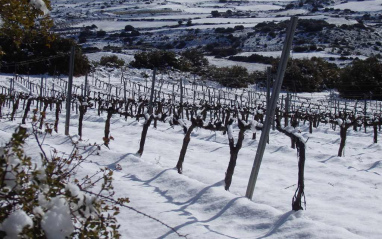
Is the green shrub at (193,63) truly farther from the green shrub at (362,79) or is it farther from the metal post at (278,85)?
the metal post at (278,85)

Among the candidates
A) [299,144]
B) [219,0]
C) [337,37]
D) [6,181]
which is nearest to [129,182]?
[299,144]

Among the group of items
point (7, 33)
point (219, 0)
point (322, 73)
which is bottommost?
point (322, 73)

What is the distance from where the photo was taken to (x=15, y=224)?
1874 millimetres

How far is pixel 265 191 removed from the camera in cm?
701

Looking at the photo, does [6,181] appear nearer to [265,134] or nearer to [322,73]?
[265,134]

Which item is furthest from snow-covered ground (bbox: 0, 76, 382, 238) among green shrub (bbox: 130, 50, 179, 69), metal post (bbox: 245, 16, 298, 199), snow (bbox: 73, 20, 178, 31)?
snow (bbox: 73, 20, 178, 31)

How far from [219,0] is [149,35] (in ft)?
200

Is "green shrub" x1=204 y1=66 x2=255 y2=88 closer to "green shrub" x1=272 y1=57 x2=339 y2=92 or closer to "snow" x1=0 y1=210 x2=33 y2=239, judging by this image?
"green shrub" x1=272 y1=57 x2=339 y2=92

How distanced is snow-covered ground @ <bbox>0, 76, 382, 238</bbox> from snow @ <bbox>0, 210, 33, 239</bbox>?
55 cm

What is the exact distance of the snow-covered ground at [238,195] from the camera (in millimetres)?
4605

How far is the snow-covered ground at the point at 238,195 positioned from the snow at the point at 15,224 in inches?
21.8

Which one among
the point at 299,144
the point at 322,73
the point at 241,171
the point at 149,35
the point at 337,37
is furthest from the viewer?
the point at 149,35

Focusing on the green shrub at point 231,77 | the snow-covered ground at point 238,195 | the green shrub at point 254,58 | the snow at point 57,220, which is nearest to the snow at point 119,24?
the green shrub at point 254,58

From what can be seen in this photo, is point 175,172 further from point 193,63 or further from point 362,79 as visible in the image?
point 193,63
